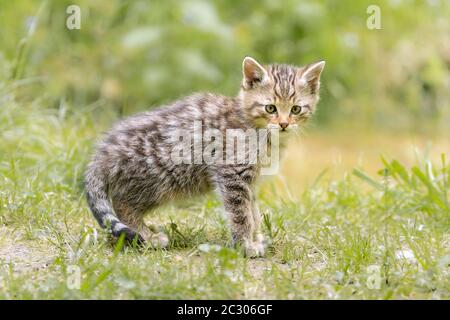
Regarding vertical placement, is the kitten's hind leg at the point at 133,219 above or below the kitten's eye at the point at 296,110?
below

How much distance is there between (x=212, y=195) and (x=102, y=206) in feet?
4.09

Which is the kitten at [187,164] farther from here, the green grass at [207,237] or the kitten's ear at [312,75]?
the green grass at [207,237]

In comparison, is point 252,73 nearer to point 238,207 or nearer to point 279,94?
point 279,94

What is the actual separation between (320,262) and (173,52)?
506cm

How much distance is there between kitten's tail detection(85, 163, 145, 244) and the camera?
4.64 metres

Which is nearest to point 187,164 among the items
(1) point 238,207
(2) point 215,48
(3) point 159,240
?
(1) point 238,207

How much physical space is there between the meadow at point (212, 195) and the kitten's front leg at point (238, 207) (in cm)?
16

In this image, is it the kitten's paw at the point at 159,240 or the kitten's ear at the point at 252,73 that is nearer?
the kitten's paw at the point at 159,240

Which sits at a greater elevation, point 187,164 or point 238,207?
point 187,164

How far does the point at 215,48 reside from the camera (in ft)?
30.2

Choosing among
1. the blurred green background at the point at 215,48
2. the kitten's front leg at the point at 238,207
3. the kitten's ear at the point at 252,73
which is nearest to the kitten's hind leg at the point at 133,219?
the kitten's front leg at the point at 238,207

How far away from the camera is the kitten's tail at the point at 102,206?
4.64 meters
